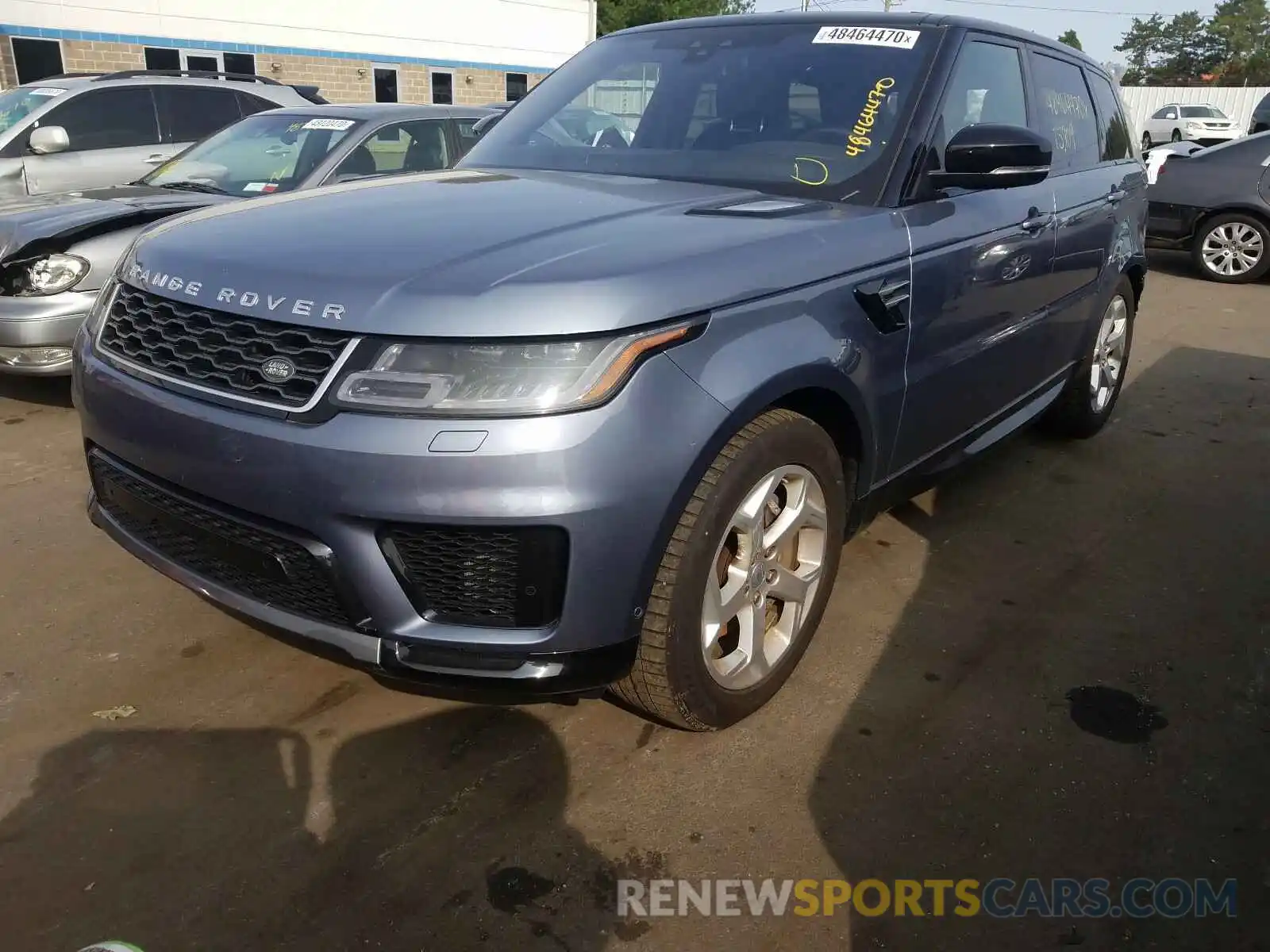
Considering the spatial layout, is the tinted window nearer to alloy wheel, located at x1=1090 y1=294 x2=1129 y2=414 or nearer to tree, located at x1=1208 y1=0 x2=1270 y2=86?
alloy wheel, located at x1=1090 y1=294 x2=1129 y2=414

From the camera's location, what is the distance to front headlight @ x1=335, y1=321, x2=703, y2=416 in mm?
2006

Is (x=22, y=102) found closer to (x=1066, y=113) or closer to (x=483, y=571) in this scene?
(x=1066, y=113)

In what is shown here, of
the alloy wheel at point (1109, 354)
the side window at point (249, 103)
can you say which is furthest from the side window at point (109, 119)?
the alloy wheel at point (1109, 354)

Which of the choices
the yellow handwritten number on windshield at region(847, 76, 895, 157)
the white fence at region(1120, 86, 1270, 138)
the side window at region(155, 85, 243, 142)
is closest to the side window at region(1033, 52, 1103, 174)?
the yellow handwritten number on windshield at region(847, 76, 895, 157)

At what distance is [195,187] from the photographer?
5.78 metres

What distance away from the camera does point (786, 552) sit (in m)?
2.71

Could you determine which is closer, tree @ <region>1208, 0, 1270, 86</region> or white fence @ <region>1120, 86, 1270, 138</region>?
white fence @ <region>1120, 86, 1270, 138</region>

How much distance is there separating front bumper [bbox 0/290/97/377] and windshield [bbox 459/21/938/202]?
2317 mm

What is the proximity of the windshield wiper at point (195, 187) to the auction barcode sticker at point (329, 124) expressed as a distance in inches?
26.1

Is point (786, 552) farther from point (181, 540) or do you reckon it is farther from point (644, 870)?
point (181, 540)

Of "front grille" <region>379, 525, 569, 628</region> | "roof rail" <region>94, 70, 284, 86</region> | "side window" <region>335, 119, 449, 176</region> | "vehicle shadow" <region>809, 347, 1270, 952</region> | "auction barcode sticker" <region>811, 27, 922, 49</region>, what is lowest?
"vehicle shadow" <region>809, 347, 1270, 952</region>

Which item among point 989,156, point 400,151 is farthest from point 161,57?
point 989,156
